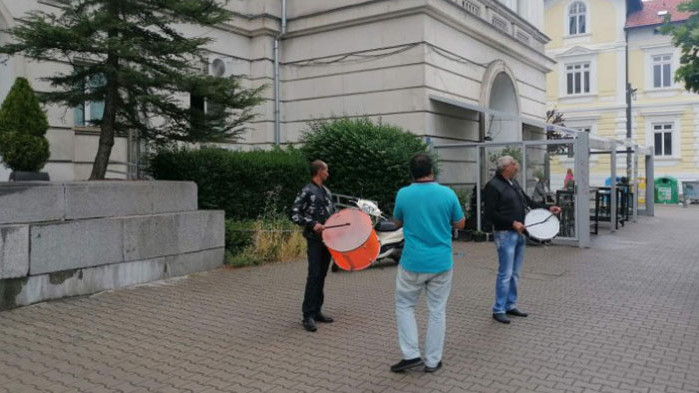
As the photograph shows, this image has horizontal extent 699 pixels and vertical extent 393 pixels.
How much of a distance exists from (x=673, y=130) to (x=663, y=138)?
28.2 inches

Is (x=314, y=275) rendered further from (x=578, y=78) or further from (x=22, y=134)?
(x=578, y=78)

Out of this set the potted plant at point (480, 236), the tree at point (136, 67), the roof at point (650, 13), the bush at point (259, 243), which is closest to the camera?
the tree at point (136, 67)

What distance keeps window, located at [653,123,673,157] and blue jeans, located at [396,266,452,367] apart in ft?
113

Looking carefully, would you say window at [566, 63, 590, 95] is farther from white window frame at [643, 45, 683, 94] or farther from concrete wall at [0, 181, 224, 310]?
concrete wall at [0, 181, 224, 310]

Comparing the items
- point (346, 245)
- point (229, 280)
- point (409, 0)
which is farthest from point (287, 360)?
point (409, 0)

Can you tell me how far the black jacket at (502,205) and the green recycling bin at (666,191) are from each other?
2835 centimetres

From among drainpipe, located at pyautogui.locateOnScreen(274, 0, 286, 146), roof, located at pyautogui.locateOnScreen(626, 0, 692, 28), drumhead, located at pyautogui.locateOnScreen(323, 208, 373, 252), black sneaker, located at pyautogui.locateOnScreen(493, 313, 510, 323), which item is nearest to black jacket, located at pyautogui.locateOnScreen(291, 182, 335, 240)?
drumhead, located at pyautogui.locateOnScreen(323, 208, 373, 252)

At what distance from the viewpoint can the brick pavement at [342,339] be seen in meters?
4.98

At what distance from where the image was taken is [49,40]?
8680 mm

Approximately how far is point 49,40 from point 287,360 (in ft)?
19.9

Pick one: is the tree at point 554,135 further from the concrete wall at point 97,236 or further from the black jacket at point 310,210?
the black jacket at point 310,210

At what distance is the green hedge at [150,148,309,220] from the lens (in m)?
11.4

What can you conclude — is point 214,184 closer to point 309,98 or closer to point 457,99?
point 309,98

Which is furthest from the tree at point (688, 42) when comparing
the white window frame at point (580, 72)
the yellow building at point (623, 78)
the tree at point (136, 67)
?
the white window frame at point (580, 72)
